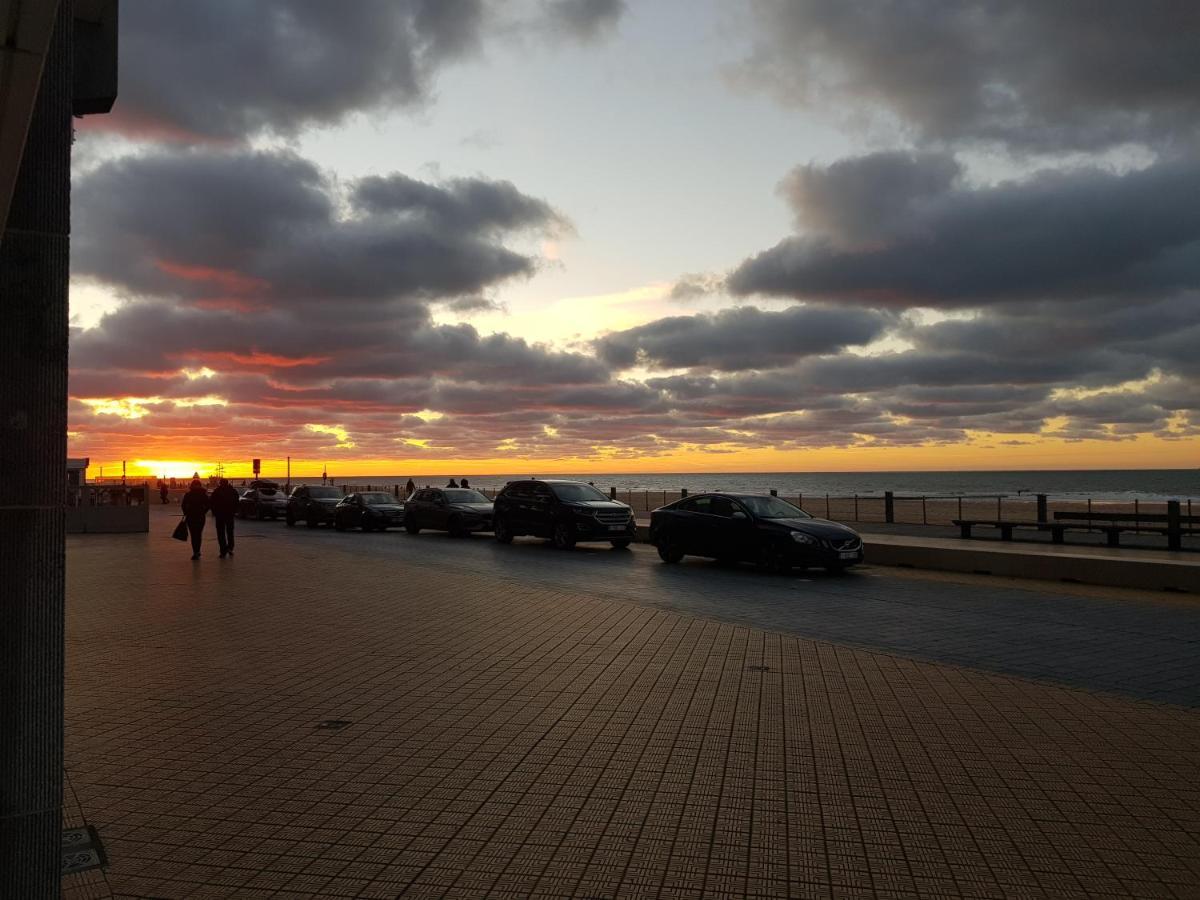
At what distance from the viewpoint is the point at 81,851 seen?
461cm

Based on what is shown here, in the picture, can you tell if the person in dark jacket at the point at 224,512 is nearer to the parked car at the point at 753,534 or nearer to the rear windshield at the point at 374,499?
the parked car at the point at 753,534

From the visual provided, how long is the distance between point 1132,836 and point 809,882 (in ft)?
5.49

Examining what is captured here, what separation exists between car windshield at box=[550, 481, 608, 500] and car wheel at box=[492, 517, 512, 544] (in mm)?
1869

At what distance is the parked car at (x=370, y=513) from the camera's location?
34.8 m

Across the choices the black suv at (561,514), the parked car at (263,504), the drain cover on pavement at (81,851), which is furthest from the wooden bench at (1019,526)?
the parked car at (263,504)

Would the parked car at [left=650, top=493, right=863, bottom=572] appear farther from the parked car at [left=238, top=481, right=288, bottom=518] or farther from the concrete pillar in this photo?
the parked car at [left=238, top=481, right=288, bottom=518]

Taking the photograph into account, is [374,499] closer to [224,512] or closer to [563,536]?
[563,536]

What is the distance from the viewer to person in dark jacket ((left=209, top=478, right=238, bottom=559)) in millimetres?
22641

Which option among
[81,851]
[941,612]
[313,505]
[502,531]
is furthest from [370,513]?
[81,851]

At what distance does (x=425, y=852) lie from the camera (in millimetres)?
4605

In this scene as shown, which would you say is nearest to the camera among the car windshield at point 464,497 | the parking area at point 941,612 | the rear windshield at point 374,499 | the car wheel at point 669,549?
the parking area at point 941,612

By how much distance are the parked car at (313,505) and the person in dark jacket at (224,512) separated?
1505 centimetres

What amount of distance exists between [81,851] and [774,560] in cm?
1495

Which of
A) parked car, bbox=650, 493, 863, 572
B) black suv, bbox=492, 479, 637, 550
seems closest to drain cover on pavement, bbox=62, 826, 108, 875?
parked car, bbox=650, 493, 863, 572
